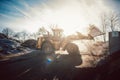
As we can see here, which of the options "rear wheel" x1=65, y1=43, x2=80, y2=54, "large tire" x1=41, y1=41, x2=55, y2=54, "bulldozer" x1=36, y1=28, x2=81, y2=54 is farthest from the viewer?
"large tire" x1=41, y1=41, x2=55, y2=54

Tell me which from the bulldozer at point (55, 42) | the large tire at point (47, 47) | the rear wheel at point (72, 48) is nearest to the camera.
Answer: the rear wheel at point (72, 48)

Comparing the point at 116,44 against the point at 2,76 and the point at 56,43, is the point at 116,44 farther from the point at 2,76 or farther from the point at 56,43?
the point at 56,43

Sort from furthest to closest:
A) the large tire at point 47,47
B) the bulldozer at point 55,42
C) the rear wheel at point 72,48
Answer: the large tire at point 47,47
the bulldozer at point 55,42
the rear wheel at point 72,48

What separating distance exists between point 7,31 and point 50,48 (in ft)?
225

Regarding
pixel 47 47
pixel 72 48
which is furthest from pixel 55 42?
pixel 72 48

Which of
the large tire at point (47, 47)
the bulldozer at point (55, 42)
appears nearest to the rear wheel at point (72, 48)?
the bulldozer at point (55, 42)

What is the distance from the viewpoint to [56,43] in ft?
31.5

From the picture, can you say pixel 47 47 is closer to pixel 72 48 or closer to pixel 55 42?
pixel 55 42

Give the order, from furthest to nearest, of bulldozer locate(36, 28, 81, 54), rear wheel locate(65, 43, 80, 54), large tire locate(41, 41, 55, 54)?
large tire locate(41, 41, 55, 54)
bulldozer locate(36, 28, 81, 54)
rear wheel locate(65, 43, 80, 54)

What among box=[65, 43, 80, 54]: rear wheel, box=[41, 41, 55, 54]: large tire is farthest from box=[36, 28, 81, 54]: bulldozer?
box=[65, 43, 80, 54]: rear wheel

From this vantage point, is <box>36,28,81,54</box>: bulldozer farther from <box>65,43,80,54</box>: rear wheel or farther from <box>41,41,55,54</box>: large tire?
<box>65,43,80,54</box>: rear wheel

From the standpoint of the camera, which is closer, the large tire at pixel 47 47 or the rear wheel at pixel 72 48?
the rear wheel at pixel 72 48

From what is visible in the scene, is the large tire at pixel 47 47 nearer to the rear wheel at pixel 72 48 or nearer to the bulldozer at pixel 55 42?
the bulldozer at pixel 55 42

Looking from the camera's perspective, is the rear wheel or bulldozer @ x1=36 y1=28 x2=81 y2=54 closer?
the rear wheel
